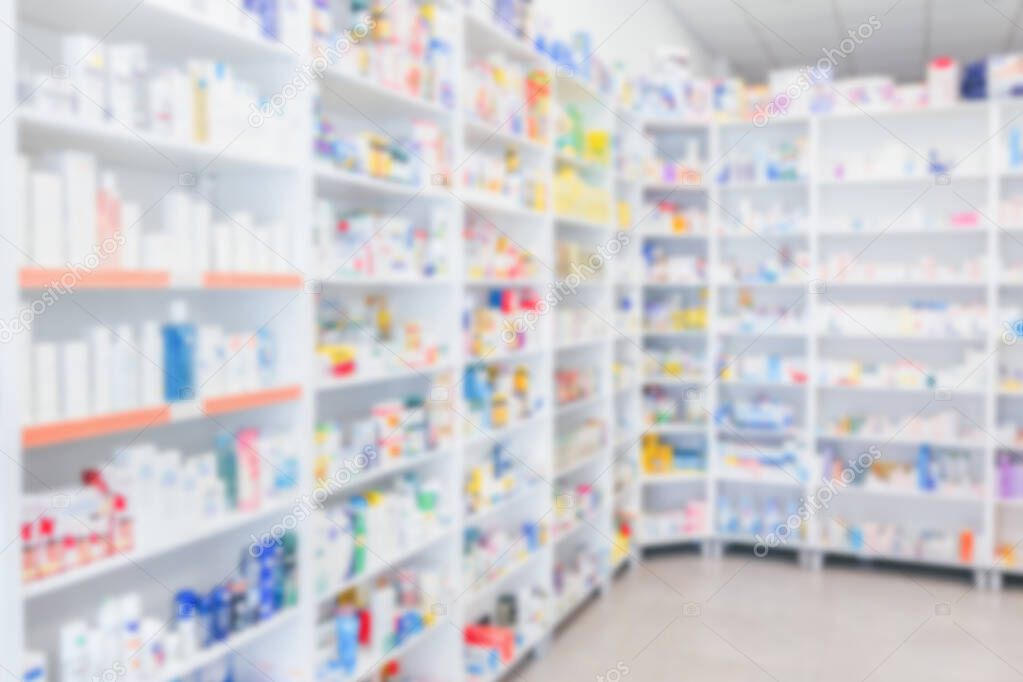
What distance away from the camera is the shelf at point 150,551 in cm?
225

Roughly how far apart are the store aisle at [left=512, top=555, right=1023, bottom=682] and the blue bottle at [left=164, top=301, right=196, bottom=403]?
2571mm

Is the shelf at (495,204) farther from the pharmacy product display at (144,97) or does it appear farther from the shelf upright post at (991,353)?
the shelf upright post at (991,353)

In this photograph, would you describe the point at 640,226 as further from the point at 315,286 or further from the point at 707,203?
the point at 315,286

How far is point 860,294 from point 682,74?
1.91 metres

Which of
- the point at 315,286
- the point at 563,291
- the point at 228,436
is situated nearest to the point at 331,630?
the point at 228,436

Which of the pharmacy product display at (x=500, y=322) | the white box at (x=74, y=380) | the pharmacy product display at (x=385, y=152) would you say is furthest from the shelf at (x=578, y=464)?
the white box at (x=74, y=380)

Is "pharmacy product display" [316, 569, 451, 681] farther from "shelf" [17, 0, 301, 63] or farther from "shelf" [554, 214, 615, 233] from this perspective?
"shelf" [554, 214, 615, 233]

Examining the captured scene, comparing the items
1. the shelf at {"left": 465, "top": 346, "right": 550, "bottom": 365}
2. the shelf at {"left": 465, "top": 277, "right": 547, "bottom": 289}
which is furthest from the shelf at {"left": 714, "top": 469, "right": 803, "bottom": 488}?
the shelf at {"left": 465, "top": 277, "right": 547, "bottom": 289}

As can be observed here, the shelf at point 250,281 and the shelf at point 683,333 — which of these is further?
the shelf at point 683,333

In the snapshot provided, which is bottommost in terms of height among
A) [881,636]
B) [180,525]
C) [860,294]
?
[881,636]

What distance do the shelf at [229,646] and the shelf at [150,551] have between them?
0.30 m

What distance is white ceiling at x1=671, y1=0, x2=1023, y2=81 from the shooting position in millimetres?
7168

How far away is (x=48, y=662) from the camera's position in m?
2.66

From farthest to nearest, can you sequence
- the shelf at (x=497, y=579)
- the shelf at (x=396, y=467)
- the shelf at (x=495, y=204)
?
the shelf at (x=497, y=579) < the shelf at (x=495, y=204) < the shelf at (x=396, y=467)
